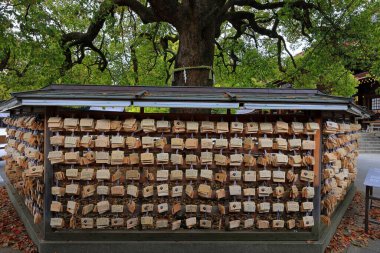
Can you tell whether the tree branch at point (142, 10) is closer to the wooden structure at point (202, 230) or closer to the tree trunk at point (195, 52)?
the tree trunk at point (195, 52)

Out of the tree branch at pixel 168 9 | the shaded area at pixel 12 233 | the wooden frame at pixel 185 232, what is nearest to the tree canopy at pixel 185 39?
the tree branch at pixel 168 9

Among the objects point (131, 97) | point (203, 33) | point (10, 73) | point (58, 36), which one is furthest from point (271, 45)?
point (131, 97)

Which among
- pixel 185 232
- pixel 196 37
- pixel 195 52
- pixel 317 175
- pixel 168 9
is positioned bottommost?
pixel 185 232

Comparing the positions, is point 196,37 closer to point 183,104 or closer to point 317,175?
point 183,104

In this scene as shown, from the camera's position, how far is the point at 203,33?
9719mm

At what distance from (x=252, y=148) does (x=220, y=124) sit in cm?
68

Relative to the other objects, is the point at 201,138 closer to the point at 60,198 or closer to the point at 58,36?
the point at 60,198

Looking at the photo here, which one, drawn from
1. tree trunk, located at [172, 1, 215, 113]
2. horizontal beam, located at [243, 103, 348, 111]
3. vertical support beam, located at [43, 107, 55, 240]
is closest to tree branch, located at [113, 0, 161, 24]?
tree trunk, located at [172, 1, 215, 113]

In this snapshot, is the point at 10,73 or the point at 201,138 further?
the point at 10,73

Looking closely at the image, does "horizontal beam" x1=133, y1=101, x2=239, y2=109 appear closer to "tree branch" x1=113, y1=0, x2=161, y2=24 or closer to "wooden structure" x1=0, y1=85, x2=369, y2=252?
"wooden structure" x1=0, y1=85, x2=369, y2=252

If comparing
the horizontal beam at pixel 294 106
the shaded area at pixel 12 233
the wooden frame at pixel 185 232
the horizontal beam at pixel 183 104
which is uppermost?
the horizontal beam at pixel 183 104

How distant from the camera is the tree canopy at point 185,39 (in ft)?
31.4

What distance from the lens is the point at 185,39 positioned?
9.62 metres

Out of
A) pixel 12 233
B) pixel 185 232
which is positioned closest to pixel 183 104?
pixel 185 232
